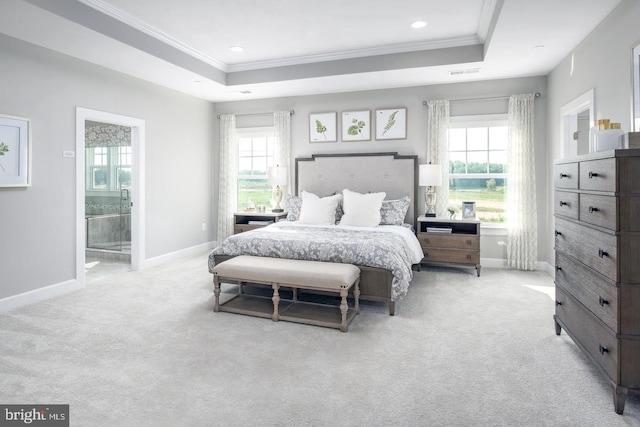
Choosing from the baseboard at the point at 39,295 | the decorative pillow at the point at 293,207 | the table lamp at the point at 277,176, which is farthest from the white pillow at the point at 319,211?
the baseboard at the point at 39,295

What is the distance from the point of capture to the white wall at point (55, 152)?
3760mm

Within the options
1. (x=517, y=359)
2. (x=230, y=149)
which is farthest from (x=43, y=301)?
(x=517, y=359)

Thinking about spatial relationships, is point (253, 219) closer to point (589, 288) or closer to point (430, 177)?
point (430, 177)

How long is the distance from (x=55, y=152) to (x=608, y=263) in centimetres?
494

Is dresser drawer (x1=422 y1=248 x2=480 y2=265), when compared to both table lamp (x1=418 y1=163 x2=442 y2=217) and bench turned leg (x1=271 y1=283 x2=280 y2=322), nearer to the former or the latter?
table lamp (x1=418 y1=163 x2=442 y2=217)

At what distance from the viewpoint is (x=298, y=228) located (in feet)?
15.7

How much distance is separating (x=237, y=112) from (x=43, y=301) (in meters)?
4.06

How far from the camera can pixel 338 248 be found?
3732 mm

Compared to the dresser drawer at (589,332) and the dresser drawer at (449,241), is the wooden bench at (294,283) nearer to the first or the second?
the dresser drawer at (589,332)

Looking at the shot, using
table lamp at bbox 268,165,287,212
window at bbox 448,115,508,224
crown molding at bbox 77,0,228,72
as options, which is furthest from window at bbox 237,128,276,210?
window at bbox 448,115,508,224

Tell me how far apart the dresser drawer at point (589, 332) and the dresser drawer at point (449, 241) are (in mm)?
2086

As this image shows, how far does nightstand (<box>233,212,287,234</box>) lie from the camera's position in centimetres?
601

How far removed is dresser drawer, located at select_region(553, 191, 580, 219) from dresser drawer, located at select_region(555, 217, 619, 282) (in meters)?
0.06

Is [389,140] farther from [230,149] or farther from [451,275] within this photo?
[230,149]
